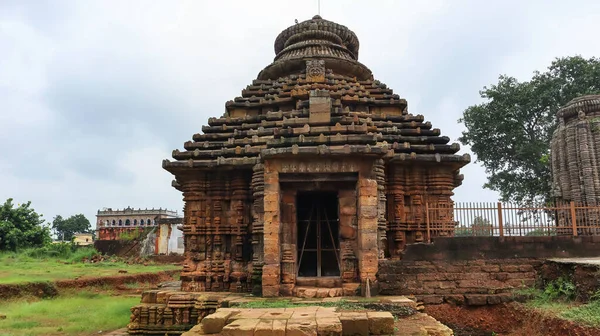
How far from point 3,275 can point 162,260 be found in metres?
15.0

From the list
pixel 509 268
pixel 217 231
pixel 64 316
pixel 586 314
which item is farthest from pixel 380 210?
pixel 64 316

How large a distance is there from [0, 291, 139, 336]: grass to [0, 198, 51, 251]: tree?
56.1 ft

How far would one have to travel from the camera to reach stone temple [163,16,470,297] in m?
8.80

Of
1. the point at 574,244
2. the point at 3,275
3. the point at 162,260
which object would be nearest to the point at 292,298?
the point at 574,244

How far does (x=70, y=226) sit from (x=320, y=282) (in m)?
98.1

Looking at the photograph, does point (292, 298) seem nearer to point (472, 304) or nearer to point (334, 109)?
point (472, 304)

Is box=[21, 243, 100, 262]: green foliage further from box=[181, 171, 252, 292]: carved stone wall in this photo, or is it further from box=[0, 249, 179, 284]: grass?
box=[181, 171, 252, 292]: carved stone wall

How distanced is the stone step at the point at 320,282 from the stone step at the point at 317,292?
1.00 ft

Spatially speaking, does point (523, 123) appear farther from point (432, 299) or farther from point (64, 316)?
point (64, 316)

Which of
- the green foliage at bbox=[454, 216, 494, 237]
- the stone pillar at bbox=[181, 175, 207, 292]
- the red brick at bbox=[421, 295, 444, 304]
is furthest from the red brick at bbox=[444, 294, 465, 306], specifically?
the stone pillar at bbox=[181, 175, 207, 292]

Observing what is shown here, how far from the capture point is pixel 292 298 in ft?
27.2

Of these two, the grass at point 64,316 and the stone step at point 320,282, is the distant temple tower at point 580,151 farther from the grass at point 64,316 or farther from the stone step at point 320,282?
the grass at point 64,316

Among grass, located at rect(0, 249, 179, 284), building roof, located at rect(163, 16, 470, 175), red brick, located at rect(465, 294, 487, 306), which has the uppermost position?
building roof, located at rect(163, 16, 470, 175)

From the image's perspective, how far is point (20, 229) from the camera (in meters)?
31.8
